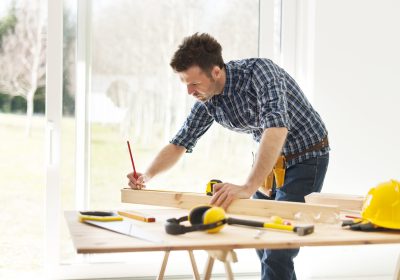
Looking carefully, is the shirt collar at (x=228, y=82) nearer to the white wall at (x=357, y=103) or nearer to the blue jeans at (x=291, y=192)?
the blue jeans at (x=291, y=192)

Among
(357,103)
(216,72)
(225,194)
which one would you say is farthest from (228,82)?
(357,103)

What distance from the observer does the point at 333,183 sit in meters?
3.81

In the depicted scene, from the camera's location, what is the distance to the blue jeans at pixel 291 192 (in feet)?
8.26

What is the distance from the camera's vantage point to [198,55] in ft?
8.05

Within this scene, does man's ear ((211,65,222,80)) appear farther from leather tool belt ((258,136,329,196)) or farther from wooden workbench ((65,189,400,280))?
wooden workbench ((65,189,400,280))

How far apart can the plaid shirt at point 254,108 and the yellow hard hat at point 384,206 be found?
60cm

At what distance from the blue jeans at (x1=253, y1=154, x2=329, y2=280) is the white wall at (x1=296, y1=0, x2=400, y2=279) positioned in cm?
116

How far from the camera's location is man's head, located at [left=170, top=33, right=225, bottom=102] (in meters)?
2.45

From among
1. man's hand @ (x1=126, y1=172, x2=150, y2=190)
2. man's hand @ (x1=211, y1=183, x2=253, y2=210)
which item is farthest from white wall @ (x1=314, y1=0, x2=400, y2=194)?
man's hand @ (x1=211, y1=183, x2=253, y2=210)

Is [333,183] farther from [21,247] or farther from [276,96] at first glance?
[21,247]

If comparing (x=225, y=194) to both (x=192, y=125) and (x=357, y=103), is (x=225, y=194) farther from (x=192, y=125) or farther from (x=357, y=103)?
(x=357, y=103)

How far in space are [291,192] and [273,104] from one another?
1.53ft

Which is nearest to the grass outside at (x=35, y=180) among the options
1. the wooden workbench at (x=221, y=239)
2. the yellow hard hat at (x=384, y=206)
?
the wooden workbench at (x=221, y=239)

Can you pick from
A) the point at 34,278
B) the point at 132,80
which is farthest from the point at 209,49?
the point at 34,278
